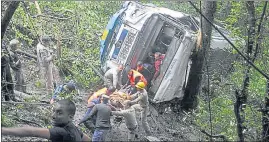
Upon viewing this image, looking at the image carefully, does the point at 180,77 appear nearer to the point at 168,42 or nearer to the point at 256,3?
the point at 168,42

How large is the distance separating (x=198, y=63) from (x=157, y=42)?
93 cm

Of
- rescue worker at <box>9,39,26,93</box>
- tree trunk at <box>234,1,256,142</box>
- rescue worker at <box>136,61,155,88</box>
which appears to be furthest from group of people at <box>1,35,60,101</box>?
tree trunk at <box>234,1,256,142</box>

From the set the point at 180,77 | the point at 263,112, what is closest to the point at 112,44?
the point at 180,77

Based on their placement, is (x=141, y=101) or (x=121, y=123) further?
(x=141, y=101)

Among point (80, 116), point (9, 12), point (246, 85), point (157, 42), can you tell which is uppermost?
point (9, 12)

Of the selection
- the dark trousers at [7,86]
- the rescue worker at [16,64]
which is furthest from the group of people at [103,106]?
the dark trousers at [7,86]

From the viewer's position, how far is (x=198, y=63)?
255 inches

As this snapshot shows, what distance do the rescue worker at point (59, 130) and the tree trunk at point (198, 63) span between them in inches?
142

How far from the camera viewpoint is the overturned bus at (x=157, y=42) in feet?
21.6

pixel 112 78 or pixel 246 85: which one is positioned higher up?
pixel 246 85

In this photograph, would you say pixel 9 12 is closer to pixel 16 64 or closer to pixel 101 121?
pixel 101 121

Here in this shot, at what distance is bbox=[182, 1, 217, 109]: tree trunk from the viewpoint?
6.23 meters

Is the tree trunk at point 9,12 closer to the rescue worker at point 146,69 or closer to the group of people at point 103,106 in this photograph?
the group of people at point 103,106

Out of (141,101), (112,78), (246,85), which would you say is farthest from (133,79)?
(246,85)
